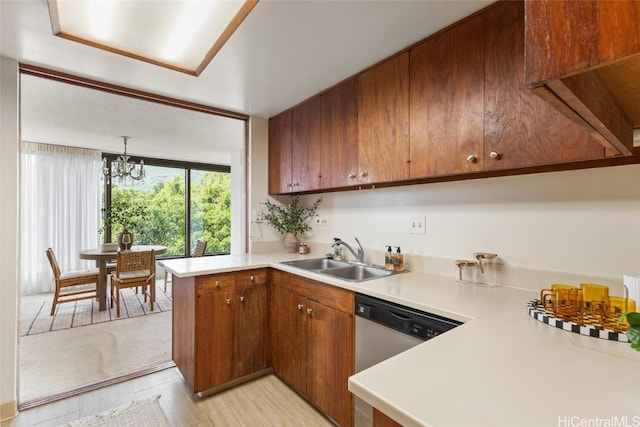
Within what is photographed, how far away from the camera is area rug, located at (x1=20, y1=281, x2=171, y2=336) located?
338 cm

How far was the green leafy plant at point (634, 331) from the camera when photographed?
1.63 ft

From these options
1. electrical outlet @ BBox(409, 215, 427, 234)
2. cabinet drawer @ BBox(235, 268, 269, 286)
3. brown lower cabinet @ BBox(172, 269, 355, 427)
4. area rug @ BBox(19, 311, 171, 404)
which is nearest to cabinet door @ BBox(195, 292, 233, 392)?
brown lower cabinet @ BBox(172, 269, 355, 427)

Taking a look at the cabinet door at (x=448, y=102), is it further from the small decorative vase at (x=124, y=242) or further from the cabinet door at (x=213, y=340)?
the small decorative vase at (x=124, y=242)

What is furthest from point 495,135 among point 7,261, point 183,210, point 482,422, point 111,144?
point 183,210

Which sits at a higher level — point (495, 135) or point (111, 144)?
point (111, 144)

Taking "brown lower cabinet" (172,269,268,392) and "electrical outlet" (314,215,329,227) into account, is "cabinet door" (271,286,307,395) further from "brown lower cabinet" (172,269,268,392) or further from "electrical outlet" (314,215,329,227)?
"electrical outlet" (314,215,329,227)

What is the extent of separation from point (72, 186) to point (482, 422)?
246 inches

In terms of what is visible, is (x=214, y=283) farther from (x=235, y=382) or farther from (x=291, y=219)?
(x=291, y=219)

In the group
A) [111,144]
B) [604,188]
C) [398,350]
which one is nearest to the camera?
[604,188]

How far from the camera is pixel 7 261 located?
1.87 metres

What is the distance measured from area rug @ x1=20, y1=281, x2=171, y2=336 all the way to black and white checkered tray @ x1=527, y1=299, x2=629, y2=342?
4132 mm

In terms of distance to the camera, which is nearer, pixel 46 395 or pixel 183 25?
pixel 183 25

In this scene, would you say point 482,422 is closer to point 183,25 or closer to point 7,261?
point 183,25

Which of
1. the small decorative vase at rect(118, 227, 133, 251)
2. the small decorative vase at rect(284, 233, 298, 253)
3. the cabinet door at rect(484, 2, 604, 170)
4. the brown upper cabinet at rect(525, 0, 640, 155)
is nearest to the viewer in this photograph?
the brown upper cabinet at rect(525, 0, 640, 155)
